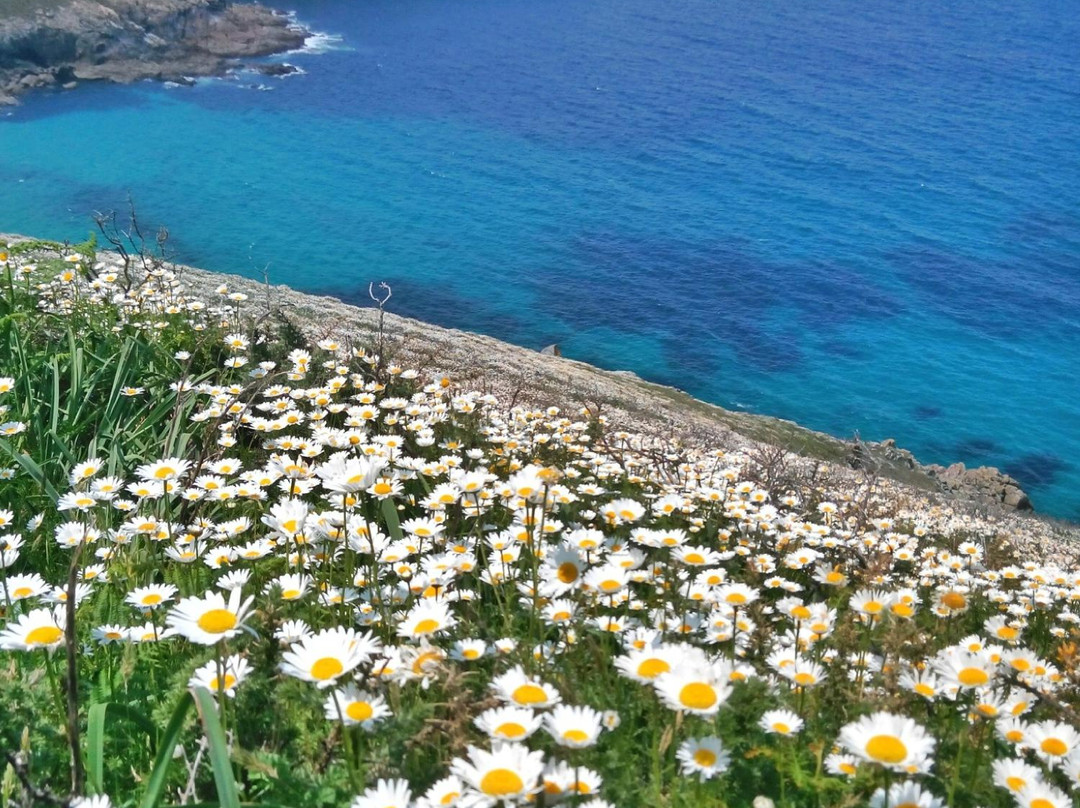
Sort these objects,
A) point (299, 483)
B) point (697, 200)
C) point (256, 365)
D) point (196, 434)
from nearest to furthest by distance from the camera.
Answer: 1. point (299, 483)
2. point (196, 434)
3. point (256, 365)
4. point (697, 200)

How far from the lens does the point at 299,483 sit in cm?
464

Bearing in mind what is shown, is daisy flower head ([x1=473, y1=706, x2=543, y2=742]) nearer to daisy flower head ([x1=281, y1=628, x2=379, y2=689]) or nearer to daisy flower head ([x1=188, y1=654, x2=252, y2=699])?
daisy flower head ([x1=281, y1=628, x2=379, y2=689])

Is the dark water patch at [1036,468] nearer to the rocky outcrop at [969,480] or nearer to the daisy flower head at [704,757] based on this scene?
the rocky outcrop at [969,480]

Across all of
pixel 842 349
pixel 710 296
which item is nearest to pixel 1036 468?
pixel 842 349

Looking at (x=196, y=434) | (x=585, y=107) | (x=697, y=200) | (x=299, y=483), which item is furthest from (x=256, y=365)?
(x=585, y=107)

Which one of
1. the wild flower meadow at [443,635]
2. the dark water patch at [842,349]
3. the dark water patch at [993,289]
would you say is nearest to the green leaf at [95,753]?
the wild flower meadow at [443,635]

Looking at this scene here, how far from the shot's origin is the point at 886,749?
6.63 feet

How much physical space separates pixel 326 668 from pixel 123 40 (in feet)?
202

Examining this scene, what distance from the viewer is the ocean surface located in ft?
90.7

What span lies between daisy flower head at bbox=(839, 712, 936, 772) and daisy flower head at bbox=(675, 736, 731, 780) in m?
0.29

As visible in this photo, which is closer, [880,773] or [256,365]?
[880,773]

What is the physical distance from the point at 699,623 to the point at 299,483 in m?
2.33

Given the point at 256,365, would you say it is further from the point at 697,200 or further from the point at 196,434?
the point at 697,200

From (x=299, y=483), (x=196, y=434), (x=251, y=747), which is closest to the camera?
(x=251, y=747)
